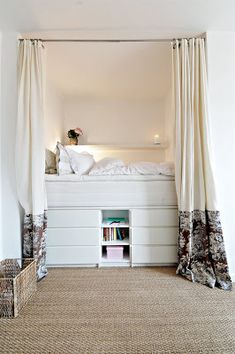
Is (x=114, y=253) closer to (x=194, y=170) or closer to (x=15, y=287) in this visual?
(x=15, y=287)

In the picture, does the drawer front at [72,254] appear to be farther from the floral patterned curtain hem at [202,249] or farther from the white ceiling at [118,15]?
the white ceiling at [118,15]

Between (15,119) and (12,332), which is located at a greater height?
(15,119)

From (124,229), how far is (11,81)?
78.1 inches

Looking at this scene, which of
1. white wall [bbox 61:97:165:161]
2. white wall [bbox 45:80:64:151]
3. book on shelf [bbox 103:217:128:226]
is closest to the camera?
book on shelf [bbox 103:217:128:226]

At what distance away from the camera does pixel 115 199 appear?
2.57m

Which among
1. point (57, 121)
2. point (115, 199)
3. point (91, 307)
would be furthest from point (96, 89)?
point (91, 307)

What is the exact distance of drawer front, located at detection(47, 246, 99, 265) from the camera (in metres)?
2.57

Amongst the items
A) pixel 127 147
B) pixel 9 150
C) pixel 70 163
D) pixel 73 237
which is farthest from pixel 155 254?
pixel 127 147

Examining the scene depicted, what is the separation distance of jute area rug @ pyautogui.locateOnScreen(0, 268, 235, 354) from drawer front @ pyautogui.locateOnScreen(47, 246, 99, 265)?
25 cm

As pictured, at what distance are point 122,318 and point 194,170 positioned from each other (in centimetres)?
146

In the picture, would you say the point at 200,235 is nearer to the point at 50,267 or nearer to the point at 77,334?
the point at 77,334

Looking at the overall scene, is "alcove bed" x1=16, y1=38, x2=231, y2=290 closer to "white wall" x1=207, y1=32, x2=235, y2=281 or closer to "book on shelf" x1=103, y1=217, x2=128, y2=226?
"book on shelf" x1=103, y1=217, x2=128, y2=226

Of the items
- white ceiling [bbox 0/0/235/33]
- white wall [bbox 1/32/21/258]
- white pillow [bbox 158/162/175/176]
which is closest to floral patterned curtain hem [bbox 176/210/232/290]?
white pillow [bbox 158/162/175/176]

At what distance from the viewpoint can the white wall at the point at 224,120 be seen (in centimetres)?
235
